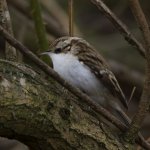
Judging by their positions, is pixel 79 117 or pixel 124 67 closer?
pixel 79 117

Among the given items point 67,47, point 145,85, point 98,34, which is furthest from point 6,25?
point 98,34

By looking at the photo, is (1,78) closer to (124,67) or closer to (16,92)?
(16,92)

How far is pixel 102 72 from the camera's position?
8.96 feet

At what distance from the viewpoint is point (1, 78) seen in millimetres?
1984

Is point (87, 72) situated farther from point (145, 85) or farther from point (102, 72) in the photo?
point (145, 85)

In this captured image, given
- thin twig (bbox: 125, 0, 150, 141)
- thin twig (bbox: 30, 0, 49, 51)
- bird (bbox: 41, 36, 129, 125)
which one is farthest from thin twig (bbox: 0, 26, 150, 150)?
thin twig (bbox: 30, 0, 49, 51)

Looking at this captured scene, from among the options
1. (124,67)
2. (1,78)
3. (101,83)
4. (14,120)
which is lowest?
(14,120)

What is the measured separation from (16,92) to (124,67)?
274cm

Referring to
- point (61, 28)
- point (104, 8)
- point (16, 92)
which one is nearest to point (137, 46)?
point (104, 8)

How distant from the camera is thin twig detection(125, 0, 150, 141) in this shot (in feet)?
6.62

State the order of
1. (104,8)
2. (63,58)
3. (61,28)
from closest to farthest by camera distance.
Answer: (104,8), (63,58), (61,28)

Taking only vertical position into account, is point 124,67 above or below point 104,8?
above

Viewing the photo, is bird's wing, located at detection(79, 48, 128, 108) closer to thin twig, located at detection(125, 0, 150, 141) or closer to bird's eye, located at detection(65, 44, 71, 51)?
bird's eye, located at detection(65, 44, 71, 51)

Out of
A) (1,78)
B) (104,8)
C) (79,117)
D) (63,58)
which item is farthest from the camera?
(63,58)
